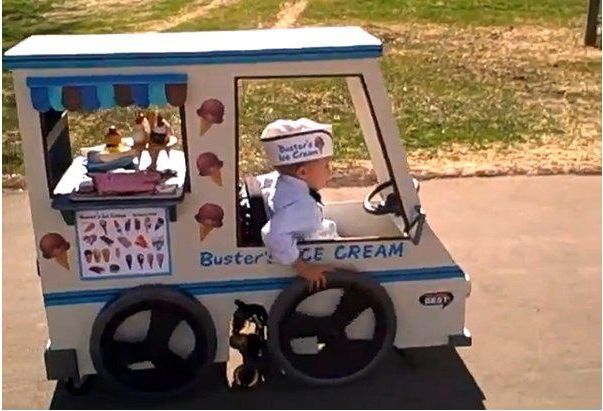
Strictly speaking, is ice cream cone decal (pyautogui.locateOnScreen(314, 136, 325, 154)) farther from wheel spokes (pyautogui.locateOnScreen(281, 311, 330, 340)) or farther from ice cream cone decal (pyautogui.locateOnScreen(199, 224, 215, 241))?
wheel spokes (pyautogui.locateOnScreen(281, 311, 330, 340))

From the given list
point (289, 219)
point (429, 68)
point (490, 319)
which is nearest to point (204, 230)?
point (289, 219)

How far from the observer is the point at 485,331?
15.0ft

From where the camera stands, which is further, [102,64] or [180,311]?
[180,311]

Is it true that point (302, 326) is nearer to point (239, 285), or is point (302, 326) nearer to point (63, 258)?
point (239, 285)

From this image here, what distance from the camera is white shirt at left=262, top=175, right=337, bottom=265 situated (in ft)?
12.2

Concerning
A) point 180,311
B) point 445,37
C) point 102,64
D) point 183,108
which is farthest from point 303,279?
point 445,37

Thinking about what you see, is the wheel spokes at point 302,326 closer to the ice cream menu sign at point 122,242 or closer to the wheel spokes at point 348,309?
the wheel spokes at point 348,309

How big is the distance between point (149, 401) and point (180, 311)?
428 mm

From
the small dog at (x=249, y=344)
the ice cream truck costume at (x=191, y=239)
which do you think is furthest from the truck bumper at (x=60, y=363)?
the small dog at (x=249, y=344)

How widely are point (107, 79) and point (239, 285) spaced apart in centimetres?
94

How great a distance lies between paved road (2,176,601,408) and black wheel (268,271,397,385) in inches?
3.8

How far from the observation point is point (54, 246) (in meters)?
3.72

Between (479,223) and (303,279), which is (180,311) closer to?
(303,279)

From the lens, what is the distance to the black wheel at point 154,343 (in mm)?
3771
